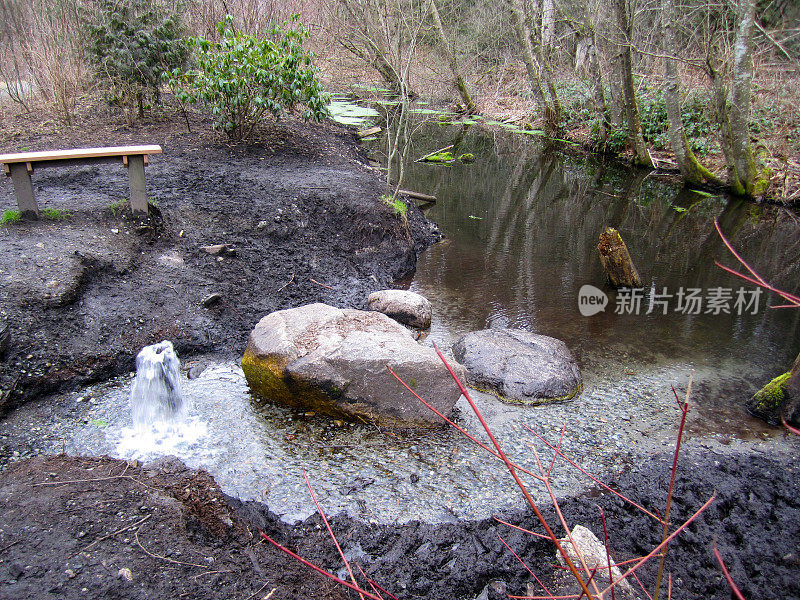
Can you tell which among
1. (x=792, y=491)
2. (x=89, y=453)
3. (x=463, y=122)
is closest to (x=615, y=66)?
(x=463, y=122)

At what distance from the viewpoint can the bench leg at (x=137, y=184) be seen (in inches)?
214

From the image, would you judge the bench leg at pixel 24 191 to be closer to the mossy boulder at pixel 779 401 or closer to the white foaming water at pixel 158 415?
the white foaming water at pixel 158 415

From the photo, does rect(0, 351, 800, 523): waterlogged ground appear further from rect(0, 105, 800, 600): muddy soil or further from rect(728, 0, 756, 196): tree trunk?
rect(728, 0, 756, 196): tree trunk

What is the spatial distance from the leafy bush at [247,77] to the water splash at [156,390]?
214 inches

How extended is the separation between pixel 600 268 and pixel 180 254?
539cm

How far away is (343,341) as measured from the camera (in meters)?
4.15

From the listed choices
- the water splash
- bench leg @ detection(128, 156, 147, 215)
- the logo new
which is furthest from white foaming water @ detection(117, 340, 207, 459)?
the logo new

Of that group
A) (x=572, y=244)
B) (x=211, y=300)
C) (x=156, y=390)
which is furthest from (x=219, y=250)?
(x=572, y=244)

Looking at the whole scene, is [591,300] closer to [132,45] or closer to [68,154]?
[68,154]

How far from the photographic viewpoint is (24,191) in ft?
16.9

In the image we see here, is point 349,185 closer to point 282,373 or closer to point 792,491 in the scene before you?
point 282,373

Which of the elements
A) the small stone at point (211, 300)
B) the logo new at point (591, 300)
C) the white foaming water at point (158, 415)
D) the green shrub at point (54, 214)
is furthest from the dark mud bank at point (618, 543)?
the green shrub at point (54, 214)

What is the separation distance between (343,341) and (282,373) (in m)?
0.53

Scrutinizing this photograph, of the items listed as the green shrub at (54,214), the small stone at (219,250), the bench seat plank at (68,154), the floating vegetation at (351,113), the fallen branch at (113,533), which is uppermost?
the bench seat plank at (68,154)
